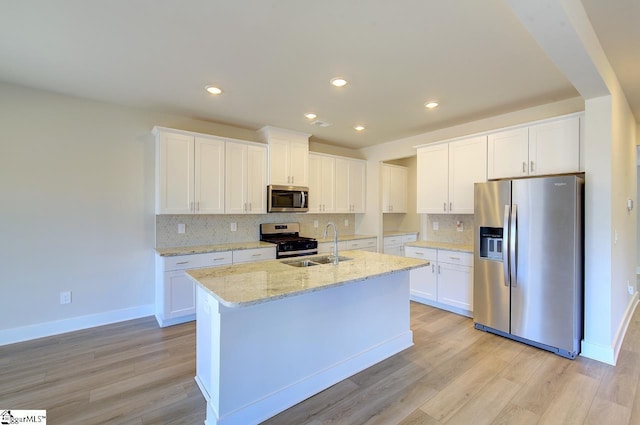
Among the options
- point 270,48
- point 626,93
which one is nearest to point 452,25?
point 270,48

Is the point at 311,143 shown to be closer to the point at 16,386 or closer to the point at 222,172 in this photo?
the point at 222,172

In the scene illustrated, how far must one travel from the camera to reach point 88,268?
337cm

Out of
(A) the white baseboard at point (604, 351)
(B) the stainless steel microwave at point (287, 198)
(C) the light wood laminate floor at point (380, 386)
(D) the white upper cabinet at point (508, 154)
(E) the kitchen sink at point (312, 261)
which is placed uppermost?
(D) the white upper cabinet at point (508, 154)

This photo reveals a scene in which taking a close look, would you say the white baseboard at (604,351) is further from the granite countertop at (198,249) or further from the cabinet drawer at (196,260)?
the cabinet drawer at (196,260)

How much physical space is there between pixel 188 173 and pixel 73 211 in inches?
50.6

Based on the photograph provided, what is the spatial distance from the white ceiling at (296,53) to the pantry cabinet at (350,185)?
1815 mm

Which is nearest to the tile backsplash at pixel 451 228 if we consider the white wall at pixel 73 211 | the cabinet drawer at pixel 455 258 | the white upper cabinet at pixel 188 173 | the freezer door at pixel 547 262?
the cabinet drawer at pixel 455 258

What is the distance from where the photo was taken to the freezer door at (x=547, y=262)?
267 centimetres

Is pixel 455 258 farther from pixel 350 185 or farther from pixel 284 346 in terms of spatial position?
pixel 284 346

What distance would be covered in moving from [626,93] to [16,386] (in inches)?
249

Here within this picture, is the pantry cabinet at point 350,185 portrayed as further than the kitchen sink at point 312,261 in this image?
Yes

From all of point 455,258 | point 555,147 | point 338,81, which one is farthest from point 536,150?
point 338,81

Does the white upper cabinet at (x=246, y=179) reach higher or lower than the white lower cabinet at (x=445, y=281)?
higher

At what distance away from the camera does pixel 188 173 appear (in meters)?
3.66
